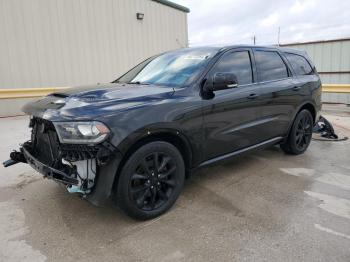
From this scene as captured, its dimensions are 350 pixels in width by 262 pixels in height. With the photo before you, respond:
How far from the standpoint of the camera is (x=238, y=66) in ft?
13.6

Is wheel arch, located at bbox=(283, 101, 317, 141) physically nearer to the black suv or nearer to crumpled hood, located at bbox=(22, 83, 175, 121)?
the black suv

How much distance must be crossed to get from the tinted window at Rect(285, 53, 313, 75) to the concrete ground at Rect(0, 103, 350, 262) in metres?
1.64

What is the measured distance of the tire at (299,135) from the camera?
5.21 metres

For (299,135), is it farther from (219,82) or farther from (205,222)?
(205,222)

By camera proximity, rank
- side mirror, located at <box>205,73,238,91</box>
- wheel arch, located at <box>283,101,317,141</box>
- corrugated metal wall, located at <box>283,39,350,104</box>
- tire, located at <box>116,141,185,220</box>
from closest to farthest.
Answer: tire, located at <box>116,141,185,220</box> → side mirror, located at <box>205,73,238,91</box> → wheel arch, located at <box>283,101,317,141</box> → corrugated metal wall, located at <box>283,39,350,104</box>

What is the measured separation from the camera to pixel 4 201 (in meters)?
3.76

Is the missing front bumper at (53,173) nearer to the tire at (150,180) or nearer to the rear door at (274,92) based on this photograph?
the tire at (150,180)

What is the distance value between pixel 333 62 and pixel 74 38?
945 centimetres

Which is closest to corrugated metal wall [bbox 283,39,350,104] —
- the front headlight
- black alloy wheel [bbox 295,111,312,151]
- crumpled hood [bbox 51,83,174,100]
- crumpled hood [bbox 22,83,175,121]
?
black alloy wheel [bbox 295,111,312,151]

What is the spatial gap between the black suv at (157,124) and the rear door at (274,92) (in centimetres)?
2

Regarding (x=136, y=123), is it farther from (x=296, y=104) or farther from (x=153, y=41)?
(x=153, y=41)

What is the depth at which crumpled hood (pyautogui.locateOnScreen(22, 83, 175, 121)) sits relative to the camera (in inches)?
112

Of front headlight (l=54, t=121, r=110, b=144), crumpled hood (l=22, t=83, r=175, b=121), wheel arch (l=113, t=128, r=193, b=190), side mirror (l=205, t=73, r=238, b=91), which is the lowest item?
wheel arch (l=113, t=128, r=193, b=190)

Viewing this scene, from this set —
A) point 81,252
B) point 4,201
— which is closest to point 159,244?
point 81,252
